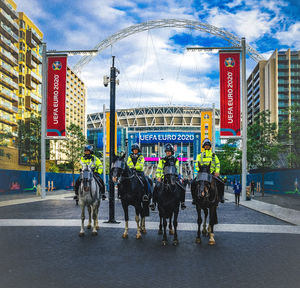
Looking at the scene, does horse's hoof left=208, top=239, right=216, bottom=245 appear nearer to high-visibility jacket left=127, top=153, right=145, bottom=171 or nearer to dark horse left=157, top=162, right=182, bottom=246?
dark horse left=157, top=162, right=182, bottom=246

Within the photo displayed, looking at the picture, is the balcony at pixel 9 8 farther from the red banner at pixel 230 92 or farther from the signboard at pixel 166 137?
the red banner at pixel 230 92

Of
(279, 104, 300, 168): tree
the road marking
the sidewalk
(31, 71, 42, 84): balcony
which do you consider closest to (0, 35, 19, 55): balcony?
(31, 71, 42, 84): balcony

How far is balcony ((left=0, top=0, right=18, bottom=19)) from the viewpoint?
68.0 meters

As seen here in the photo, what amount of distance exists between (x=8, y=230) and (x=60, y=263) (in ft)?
17.6

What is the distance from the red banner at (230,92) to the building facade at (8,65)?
50.2 metres

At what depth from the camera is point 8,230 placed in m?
11.8

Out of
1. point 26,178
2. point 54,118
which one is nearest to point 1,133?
point 26,178

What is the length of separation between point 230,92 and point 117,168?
16.6m

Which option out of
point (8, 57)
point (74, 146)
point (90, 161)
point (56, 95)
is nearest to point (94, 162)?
point (90, 161)

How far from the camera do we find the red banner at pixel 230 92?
2433 centimetres

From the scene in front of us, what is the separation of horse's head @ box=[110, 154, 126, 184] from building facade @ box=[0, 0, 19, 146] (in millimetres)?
59779


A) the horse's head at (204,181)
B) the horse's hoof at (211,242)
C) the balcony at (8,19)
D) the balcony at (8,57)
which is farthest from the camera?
the balcony at (8,57)

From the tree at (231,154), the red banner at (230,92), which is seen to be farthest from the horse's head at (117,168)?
the tree at (231,154)

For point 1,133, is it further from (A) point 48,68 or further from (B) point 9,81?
(B) point 9,81
